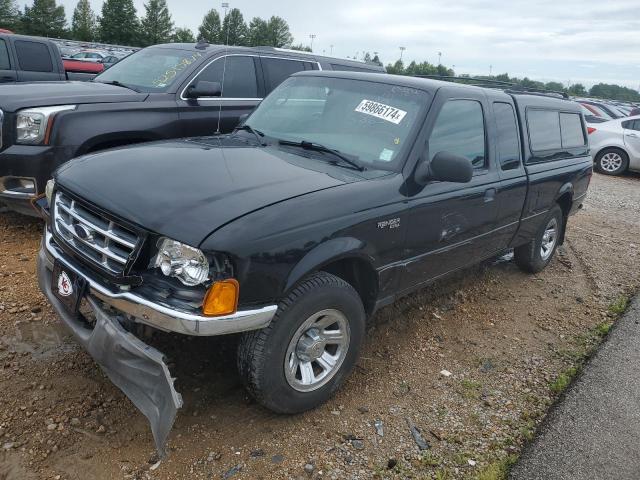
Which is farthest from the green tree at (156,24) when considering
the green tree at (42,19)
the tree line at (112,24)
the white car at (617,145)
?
the white car at (617,145)

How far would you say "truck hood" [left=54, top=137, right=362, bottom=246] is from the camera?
8.18 ft

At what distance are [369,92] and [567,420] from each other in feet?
8.06

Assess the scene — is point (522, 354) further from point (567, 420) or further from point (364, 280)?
point (364, 280)

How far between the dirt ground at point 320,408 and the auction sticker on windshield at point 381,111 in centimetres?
160

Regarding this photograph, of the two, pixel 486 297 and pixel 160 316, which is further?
pixel 486 297

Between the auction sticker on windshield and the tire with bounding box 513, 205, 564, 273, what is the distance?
8.40 ft

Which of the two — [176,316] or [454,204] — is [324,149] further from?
[176,316]

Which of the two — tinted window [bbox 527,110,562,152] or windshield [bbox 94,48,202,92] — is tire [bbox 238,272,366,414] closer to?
tinted window [bbox 527,110,562,152]

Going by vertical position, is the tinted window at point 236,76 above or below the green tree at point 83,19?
below

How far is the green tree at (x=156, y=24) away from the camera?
54.9m

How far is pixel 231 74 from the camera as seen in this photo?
6090 mm

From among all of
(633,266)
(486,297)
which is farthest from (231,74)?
(633,266)

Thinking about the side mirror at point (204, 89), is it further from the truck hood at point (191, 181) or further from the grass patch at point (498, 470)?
the grass patch at point (498, 470)

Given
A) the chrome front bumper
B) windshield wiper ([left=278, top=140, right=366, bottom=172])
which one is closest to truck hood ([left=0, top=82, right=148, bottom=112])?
windshield wiper ([left=278, top=140, right=366, bottom=172])
